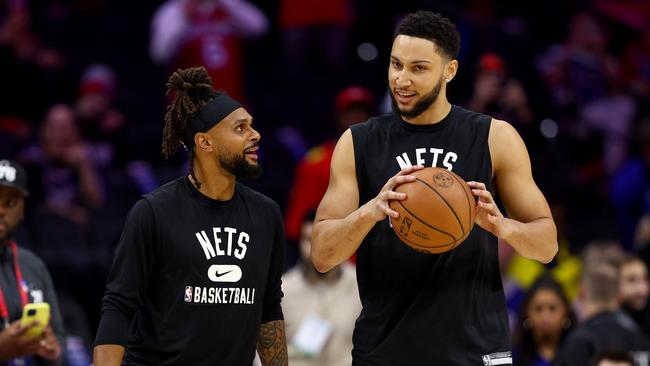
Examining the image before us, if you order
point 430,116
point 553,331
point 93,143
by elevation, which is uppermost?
point 430,116

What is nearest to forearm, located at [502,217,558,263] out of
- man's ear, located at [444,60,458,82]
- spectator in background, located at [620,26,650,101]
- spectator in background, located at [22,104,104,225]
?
man's ear, located at [444,60,458,82]

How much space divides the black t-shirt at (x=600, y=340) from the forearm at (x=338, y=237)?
3.49 meters

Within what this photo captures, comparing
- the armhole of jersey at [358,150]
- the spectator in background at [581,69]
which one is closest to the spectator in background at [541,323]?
the armhole of jersey at [358,150]

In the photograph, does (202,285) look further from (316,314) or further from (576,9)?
(576,9)

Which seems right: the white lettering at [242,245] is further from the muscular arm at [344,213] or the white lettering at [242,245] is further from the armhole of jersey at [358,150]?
the armhole of jersey at [358,150]

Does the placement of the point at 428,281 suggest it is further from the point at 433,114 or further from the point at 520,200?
the point at 433,114

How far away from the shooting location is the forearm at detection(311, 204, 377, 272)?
521 centimetres

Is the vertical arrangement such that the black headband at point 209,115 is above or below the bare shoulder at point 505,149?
above

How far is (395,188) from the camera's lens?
5191 millimetres

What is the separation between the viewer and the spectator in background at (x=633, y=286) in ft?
31.5

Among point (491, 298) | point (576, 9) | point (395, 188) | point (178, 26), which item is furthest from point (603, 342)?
point (576, 9)

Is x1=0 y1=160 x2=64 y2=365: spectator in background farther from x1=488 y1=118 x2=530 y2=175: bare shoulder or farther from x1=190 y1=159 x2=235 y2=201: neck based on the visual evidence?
x1=488 y1=118 x2=530 y2=175: bare shoulder

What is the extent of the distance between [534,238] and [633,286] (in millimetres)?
4526

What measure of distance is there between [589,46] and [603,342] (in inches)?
227
